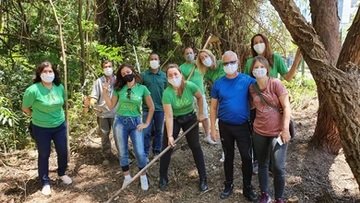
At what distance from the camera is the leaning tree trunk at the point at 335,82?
3.75 metres

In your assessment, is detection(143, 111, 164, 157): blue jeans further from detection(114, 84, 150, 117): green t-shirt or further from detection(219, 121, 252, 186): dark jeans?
detection(219, 121, 252, 186): dark jeans

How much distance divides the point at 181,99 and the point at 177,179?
1112mm

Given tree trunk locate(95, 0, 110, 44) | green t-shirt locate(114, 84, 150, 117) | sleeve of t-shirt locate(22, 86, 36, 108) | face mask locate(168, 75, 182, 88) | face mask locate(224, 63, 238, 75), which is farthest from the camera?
tree trunk locate(95, 0, 110, 44)

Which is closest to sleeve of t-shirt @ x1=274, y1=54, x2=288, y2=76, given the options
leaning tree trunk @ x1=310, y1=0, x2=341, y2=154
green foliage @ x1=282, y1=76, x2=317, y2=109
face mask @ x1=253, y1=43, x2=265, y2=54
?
face mask @ x1=253, y1=43, x2=265, y2=54

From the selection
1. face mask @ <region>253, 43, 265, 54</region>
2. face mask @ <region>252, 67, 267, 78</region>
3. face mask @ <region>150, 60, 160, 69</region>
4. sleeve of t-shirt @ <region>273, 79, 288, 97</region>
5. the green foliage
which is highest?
face mask @ <region>253, 43, 265, 54</region>

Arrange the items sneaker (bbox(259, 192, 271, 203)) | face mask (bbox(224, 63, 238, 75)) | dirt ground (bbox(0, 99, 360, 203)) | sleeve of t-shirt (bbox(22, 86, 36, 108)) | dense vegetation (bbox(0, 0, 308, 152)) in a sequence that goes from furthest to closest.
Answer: dense vegetation (bbox(0, 0, 308, 152)), dirt ground (bbox(0, 99, 360, 203)), sleeve of t-shirt (bbox(22, 86, 36, 108)), sneaker (bbox(259, 192, 271, 203)), face mask (bbox(224, 63, 238, 75))

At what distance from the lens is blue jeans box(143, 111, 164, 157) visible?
488 cm

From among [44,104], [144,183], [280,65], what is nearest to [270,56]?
[280,65]

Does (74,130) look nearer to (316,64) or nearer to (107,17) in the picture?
(107,17)

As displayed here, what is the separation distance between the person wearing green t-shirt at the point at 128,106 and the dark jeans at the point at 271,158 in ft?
4.17

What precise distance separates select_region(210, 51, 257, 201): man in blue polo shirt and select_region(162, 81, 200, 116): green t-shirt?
30 cm

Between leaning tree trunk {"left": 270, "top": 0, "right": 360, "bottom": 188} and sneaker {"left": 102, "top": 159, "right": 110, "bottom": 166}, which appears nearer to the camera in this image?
leaning tree trunk {"left": 270, "top": 0, "right": 360, "bottom": 188}

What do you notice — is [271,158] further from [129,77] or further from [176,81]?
[129,77]

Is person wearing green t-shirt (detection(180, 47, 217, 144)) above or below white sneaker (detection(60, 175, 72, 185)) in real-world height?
above
